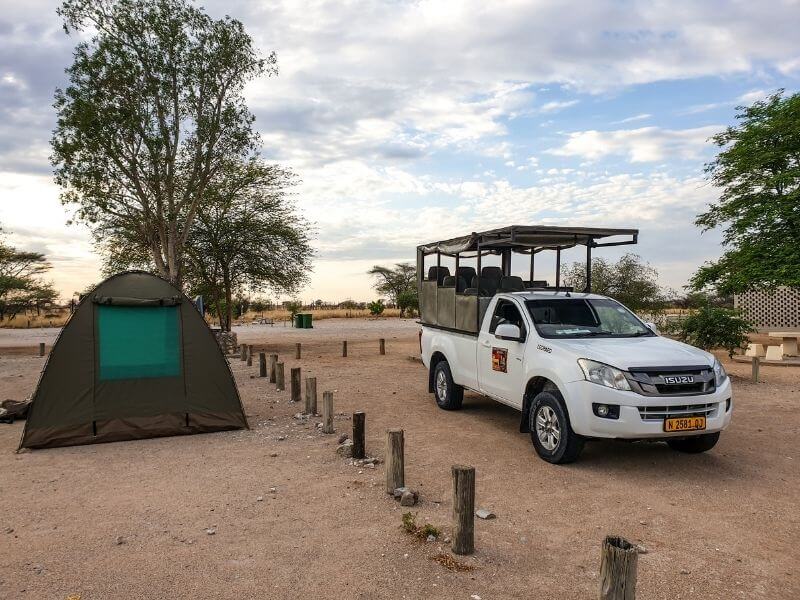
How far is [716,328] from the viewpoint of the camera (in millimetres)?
14922

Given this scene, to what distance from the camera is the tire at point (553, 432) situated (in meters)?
6.82

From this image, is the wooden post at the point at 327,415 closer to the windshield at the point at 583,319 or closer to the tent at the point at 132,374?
the tent at the point at 132,374

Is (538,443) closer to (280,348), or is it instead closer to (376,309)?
(280,348)

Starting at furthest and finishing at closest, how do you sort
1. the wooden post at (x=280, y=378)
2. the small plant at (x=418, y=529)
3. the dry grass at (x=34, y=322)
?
1. the dry grass at (x=34, y=322)
2. the wooden post at (x=280, y=378)
3. the small plant at (x=418, y=529)

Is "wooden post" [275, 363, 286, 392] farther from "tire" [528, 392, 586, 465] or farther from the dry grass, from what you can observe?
the dry grass

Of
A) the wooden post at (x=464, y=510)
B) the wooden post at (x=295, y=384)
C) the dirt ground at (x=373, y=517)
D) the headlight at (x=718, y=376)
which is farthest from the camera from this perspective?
the wooden post at (x=295, y=384)

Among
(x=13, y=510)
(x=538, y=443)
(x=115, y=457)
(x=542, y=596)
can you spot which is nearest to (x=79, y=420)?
(x=115, y=457)

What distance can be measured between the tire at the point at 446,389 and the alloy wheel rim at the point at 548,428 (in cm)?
289

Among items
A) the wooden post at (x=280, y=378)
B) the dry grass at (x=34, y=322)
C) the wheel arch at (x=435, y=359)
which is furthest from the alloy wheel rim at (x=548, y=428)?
the dry grass at (x=34, y=322)

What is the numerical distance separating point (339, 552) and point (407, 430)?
4306 mm

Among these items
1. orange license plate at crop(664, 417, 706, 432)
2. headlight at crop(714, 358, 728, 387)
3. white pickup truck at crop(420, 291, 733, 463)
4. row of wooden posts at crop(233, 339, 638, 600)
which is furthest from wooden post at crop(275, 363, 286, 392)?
headlight at crop(714, 358, 728, 387)

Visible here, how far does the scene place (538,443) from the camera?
7289 mm

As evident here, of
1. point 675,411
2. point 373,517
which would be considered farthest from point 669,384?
point 373,517

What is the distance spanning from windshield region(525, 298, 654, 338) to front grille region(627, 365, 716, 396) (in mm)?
1319
